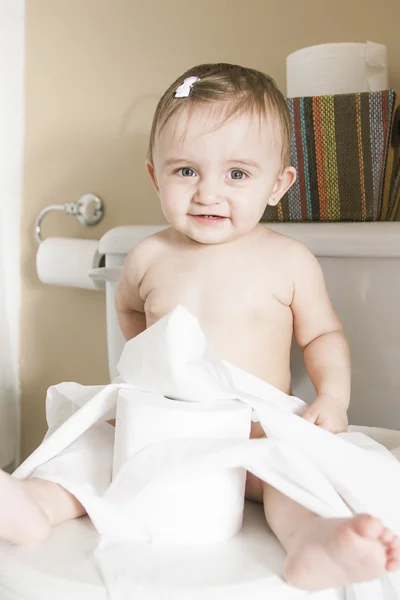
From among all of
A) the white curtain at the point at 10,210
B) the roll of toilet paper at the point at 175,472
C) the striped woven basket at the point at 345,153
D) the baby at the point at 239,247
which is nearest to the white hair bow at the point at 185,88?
the baby at the point at 239,247

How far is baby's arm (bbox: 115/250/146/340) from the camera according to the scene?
3.30 feet

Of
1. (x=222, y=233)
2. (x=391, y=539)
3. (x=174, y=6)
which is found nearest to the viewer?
(x=391, y=539)

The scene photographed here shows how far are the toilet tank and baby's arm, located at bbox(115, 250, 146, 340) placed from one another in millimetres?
217

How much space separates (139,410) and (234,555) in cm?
17

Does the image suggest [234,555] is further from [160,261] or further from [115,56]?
[115,56]

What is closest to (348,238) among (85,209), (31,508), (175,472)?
(175,472)

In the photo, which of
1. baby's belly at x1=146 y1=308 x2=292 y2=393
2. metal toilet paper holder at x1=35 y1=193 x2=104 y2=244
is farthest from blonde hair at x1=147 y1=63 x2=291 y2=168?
metal toilet paper holder at x1=35 y1=193 x2=104 y2=244

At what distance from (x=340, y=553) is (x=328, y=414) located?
9.9 inches

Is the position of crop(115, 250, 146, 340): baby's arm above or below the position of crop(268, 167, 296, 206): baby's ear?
below

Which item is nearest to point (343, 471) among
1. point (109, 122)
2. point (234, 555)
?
point (234, 555)

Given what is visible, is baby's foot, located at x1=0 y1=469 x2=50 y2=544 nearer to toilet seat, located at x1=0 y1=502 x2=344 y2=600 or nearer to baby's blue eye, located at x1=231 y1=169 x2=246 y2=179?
toilet seat, located at x1=0 y1=502 x2=344 y2=600

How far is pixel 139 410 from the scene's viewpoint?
28.7 inches

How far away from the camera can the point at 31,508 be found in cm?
68

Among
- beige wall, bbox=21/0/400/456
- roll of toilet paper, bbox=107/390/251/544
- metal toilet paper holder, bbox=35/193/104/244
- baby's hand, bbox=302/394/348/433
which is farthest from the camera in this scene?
metal toilet paper holder, bbox=35/193/104/244
